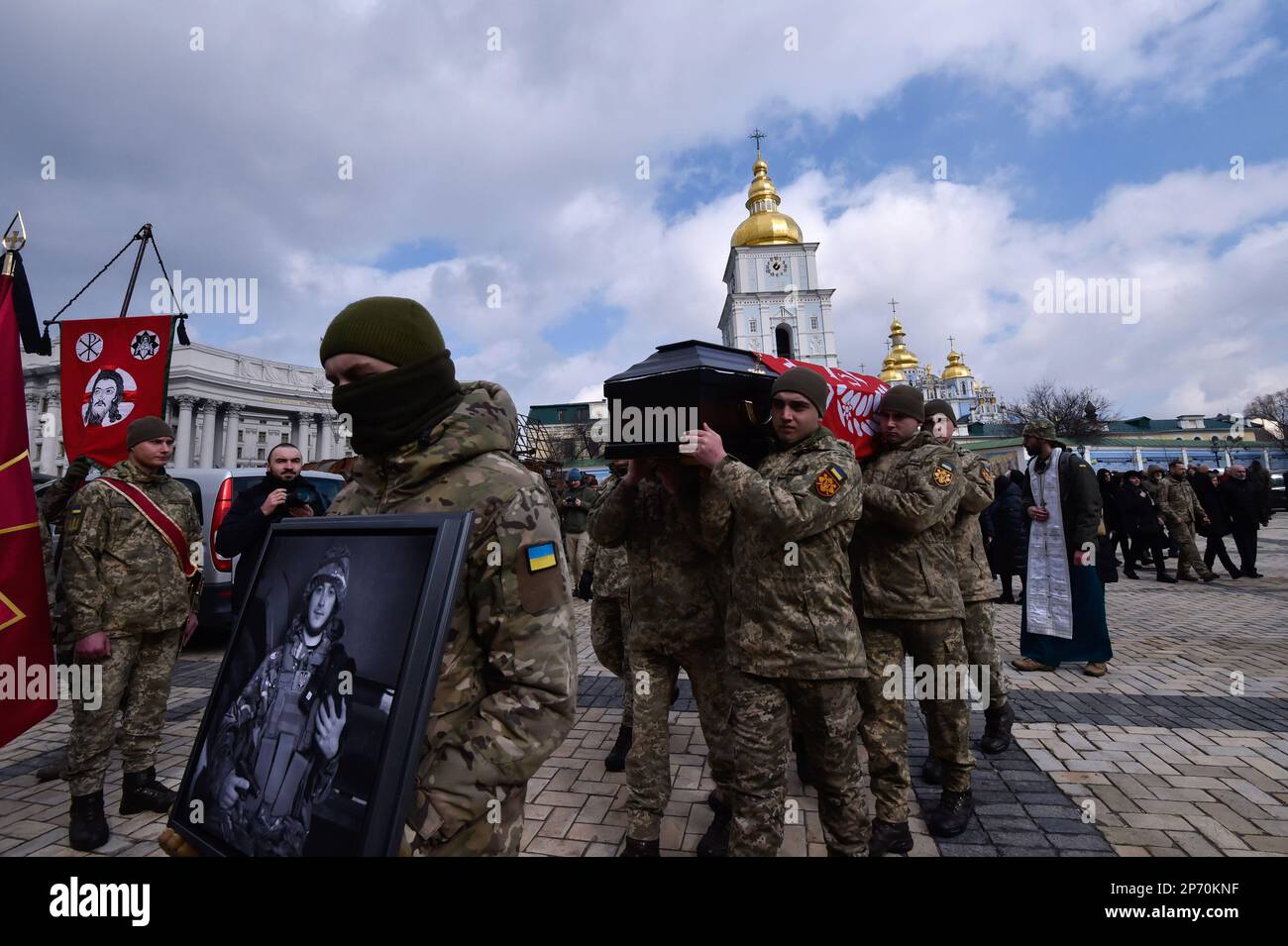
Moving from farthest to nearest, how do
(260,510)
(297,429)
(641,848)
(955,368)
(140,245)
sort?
(955,368) → (297,429) → (140,245) → (260,510) → (641,848)

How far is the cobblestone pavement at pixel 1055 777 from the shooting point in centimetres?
281

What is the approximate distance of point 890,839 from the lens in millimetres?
2703

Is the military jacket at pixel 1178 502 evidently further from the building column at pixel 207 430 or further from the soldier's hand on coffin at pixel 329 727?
the building column at pixel 207 430

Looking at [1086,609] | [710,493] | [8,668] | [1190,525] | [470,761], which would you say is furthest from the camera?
[1190,525]

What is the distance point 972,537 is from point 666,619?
234 centimetres

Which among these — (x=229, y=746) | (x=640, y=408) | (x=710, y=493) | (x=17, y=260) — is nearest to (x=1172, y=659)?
(x=710, y=493)

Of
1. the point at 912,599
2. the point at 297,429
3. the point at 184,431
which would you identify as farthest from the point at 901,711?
the point at 297,429

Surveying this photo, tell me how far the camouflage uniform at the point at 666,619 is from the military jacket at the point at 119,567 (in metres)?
2.64

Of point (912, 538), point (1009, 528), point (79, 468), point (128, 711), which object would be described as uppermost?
point (79, 468)

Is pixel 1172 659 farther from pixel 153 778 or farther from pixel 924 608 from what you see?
pixel 153 778

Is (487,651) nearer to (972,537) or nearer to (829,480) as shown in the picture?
(829,480)

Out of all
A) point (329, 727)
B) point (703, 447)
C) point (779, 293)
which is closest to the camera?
point (329, 727)

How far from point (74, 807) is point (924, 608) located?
440cm
